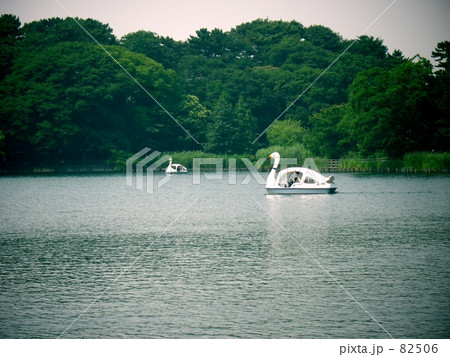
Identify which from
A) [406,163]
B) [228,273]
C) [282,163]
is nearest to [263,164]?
[282,163]

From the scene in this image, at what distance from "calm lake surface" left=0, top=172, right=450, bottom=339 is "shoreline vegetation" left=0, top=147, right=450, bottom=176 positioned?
3241 cm

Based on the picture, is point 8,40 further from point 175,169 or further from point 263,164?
point 263,164

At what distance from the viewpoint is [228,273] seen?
18219 millimetres

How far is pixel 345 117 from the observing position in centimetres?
7712

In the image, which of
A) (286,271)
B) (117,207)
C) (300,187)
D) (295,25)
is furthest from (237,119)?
(286,271)

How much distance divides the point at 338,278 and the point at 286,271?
1.60m

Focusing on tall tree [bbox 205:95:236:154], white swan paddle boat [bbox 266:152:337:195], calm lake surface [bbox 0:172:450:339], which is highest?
tall tree [bbox 205:95:236:154]

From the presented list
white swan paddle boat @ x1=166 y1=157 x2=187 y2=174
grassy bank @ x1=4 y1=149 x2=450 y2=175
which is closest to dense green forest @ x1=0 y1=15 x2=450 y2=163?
grassy bank @ x1=4 y1=149 x2=450 y2=175

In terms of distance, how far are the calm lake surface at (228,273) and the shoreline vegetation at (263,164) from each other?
3241 centimetres

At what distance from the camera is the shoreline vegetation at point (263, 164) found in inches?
2618

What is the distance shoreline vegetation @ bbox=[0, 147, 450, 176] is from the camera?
66.5 m

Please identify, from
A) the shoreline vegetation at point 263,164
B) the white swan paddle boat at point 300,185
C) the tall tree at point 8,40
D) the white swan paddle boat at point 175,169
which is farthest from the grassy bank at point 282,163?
the white swan paddle boat at point 300,185

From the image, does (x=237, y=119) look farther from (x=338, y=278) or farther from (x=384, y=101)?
(x=338, y=278)

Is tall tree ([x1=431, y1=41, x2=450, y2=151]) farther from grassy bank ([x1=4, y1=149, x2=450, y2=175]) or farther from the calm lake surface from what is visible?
the calm lake surface
